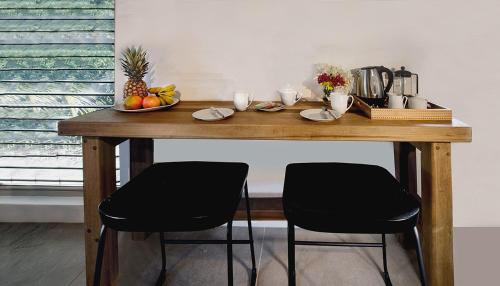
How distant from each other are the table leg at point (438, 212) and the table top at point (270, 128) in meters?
0.07

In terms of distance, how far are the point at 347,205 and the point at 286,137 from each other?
340 mm

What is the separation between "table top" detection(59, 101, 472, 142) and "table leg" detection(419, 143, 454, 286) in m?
0.07

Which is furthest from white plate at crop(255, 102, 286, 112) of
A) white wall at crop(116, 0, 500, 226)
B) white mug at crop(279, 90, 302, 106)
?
white wall at crop(116, 0, 500, 226)

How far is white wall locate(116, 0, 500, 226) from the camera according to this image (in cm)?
210

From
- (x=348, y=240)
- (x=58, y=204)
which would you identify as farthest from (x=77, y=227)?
(x=348, y=240)

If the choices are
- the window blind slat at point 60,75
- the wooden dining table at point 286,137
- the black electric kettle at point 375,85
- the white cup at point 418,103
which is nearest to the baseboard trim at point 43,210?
the window blind slat at point 60,75

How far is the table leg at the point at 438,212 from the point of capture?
146 cm

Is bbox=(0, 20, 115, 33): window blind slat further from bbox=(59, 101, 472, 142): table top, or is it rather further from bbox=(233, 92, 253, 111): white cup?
bbox=(233, 92, 253, 111): white cup

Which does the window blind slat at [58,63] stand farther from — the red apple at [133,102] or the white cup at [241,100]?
the white cup at [241,100]

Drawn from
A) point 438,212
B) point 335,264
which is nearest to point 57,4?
point 335,264

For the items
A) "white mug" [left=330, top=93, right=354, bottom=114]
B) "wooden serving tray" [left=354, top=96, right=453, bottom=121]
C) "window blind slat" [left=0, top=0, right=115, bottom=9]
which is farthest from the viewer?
"window blind slat" [left=0, top=0, right=115, bottom=9]

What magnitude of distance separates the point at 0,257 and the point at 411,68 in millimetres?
2295

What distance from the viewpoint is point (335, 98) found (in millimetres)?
1658

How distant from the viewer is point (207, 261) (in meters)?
1.99
